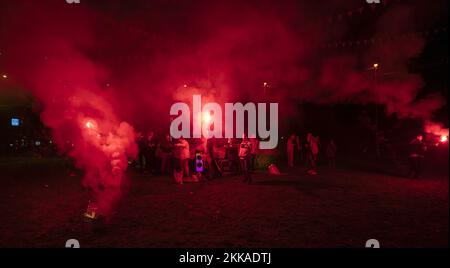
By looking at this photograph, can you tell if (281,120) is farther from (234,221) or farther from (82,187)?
(234,221)

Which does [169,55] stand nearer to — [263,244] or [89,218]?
[89,218]

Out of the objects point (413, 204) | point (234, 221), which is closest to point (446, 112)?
point (413, 204)

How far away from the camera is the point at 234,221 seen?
731 cm

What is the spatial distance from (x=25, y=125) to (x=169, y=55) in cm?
2566

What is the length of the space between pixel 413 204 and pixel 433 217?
1272 mm

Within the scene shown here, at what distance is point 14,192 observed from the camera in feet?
37.0

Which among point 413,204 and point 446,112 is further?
point 446,112

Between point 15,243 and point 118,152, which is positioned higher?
point 118,152

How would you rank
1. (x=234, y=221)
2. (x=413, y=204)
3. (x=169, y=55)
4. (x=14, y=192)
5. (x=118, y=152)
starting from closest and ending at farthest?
1. (x=234, y=221)
2. (x=413, y=204)
3. (x=118, y=152)
4. (x=14, y=192)
5. (x=169, y=55)

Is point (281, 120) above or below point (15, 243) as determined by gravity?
→ above

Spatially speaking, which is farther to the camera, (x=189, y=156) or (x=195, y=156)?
(x=195, y=156)
